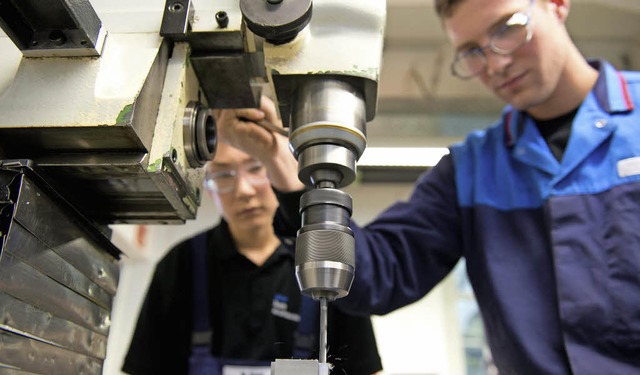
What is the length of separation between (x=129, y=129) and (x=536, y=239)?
0.93 meters

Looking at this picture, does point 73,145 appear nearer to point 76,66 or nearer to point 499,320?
point 76,66

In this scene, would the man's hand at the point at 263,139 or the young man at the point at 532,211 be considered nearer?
the man's hand at the point at 263,139

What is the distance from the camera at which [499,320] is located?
109 centimetres

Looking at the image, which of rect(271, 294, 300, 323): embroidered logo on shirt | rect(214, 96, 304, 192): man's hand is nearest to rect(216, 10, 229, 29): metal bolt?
rect(214, 96, 304, 192): man's hand

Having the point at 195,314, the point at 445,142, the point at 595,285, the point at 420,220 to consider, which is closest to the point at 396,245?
the point at 420,220

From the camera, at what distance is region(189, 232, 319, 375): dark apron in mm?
1451

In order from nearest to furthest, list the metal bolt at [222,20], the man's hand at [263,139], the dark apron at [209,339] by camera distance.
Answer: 1. the metal bolt at [222,20]
2. the man's hand at [263,139]
3. the dark apron at [209,339]

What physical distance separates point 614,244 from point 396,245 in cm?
46

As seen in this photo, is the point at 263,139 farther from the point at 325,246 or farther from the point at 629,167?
the point at 629,167

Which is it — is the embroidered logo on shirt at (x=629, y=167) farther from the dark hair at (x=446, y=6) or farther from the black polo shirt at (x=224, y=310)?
the black polo shirt at (x=224, y=310)

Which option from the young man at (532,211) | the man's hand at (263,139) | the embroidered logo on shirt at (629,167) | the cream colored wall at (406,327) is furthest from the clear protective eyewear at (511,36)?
the cream colored wall at (406,327)

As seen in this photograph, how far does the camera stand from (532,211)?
1153mm

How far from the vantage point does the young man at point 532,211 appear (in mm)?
959

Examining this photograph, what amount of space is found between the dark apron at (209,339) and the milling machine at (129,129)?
0.83m
